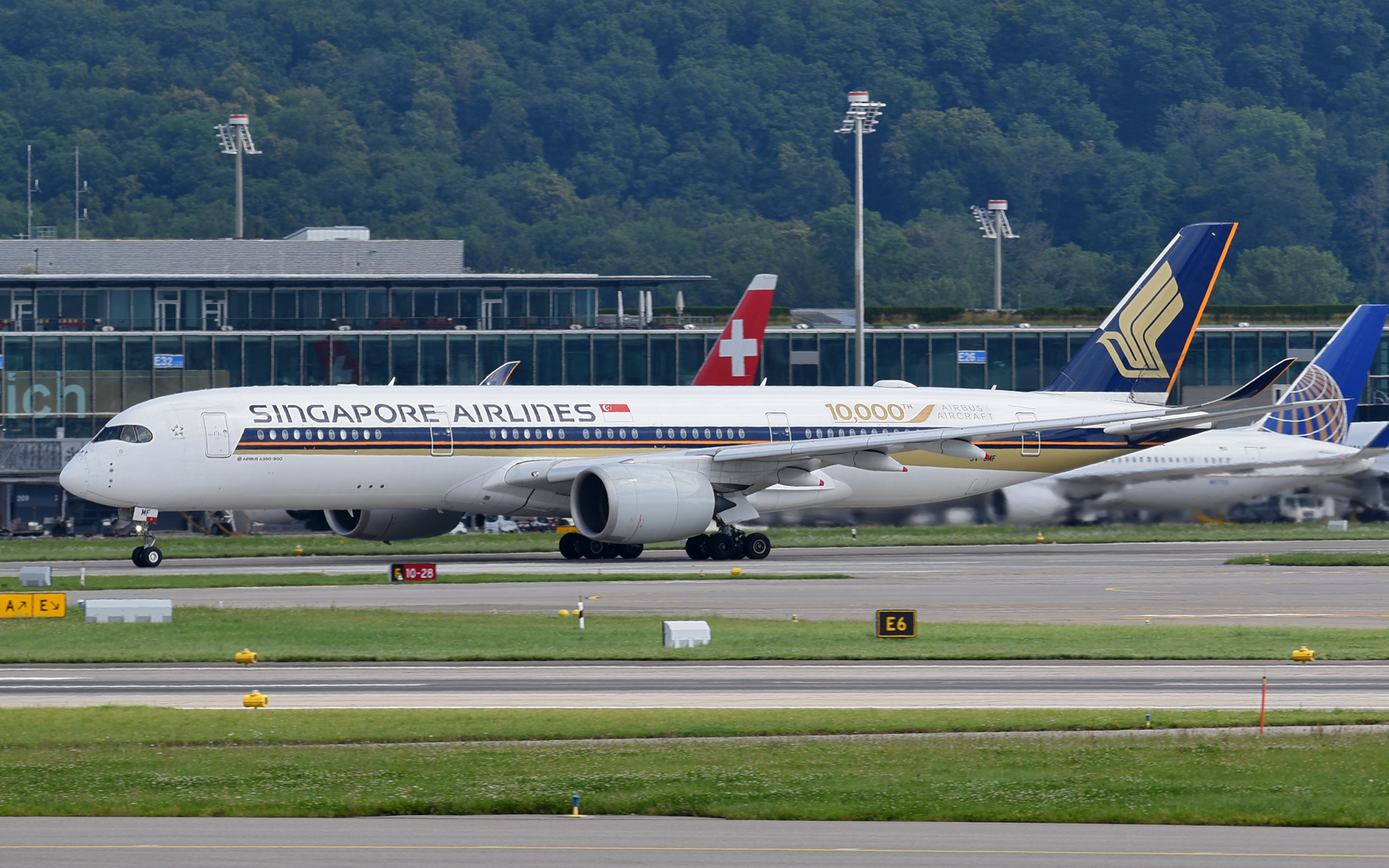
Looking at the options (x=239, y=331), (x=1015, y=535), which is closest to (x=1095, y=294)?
(x=239, y=331)

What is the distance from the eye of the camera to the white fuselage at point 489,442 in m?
46.3

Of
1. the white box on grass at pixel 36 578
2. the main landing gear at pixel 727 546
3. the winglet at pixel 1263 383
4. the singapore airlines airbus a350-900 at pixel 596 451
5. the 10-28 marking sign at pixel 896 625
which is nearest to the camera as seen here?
the 10-28 marking sign at pixel 896 625

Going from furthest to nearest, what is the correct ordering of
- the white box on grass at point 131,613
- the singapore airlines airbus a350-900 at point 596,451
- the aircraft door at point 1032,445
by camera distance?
the aircraft door at point 1032,445
the singapore airlines airbus a350-900 at point 596,451
the white box on grass at point 131,613

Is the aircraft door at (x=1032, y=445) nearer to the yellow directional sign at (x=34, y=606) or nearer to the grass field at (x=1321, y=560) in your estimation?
the grass field at (x=1321, y=560)

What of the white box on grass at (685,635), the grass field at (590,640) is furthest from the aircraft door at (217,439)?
the white box on grass at (685,635)

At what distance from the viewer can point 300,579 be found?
42.2 m

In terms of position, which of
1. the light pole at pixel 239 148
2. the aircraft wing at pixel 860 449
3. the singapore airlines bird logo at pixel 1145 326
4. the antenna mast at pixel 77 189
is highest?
the antenna mast at pixel 77 189

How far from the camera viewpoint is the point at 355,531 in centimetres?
5091

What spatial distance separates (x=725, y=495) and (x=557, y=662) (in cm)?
2331

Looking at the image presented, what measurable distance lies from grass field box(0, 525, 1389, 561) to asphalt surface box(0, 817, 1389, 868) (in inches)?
1459

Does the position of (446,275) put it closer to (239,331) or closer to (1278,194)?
(239,331)

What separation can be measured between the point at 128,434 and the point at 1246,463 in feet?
122

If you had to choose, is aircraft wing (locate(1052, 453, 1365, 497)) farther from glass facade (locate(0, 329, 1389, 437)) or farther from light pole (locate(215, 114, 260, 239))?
light pole (locate(215, 114, 260, 239))

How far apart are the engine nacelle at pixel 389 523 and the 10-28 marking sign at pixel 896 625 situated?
2243 centimetres
